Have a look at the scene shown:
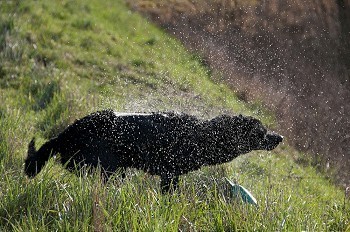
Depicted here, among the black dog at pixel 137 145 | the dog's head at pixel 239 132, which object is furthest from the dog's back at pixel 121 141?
the dog's head at pixel 239 132

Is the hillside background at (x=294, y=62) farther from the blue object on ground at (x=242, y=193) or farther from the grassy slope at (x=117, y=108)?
the blue object on ground at (x=242, y=193)

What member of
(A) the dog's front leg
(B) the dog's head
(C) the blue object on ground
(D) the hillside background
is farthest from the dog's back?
(D) the hillside background

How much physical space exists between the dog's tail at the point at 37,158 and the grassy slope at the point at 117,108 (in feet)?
0.28

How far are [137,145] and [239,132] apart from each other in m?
0.88

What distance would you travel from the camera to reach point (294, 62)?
28.6 ft

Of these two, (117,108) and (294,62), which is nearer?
(117,108)

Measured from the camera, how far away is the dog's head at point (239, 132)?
5.85 metres

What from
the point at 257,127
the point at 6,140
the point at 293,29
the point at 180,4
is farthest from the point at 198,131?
the point at 180,4

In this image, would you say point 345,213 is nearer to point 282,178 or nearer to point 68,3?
point 282,178

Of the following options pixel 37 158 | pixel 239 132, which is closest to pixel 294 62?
pixel 239 132

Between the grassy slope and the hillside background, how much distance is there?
32 cm

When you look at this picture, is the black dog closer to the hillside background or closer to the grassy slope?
the grassy slope

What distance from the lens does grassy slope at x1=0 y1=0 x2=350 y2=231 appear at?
180 inches

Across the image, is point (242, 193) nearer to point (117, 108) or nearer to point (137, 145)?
point (137, 145)
